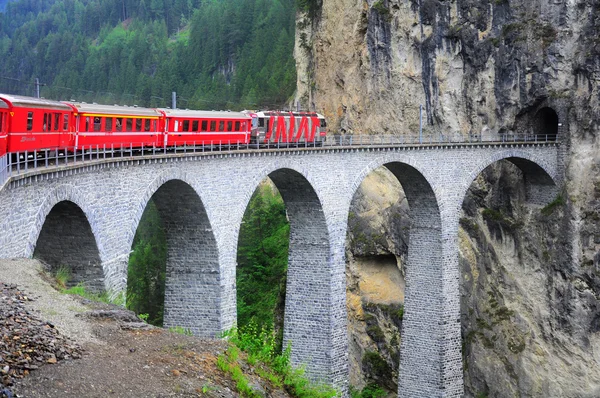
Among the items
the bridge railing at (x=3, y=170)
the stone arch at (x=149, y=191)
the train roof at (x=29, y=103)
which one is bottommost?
the stone arch at (x=149, y=191)

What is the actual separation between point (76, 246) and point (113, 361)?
33.5 feet

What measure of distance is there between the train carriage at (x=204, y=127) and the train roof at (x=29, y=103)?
621 cm

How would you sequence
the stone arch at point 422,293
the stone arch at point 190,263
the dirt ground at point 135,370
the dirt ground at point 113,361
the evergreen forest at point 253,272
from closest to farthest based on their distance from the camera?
the dirt ground at point 135,370
the dirt ground at point 113,361
the stone arch at point 190,263
the stone arch at point 422,293
the evergreen forest at point 253,272

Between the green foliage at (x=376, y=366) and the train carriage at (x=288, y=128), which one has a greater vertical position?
the train carriage at (x=288, y=128)

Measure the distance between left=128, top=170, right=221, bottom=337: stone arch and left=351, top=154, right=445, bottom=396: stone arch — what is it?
1336 centimetres

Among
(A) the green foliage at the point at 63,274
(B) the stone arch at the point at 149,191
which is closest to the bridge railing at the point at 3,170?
(A) the green foliage at the point at 63,274

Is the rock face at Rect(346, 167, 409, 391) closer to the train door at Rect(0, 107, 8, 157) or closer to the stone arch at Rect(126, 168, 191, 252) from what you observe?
the stone arch at Rect(126, 168, 191, 252)

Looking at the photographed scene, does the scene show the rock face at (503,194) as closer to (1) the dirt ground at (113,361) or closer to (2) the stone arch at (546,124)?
(2) the stone arch at (546,124)

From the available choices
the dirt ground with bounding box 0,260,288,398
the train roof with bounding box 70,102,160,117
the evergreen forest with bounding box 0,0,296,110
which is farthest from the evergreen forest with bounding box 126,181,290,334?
the dirt ground with bounding box 0,260,288,398

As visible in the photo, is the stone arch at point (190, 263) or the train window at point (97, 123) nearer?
the train window at point (97, 123)

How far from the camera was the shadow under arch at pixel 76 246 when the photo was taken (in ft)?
76.7

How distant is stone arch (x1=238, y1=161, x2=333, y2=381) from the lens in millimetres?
35156

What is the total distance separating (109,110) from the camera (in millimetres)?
27734

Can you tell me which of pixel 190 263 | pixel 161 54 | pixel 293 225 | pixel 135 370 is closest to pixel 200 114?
pixel 293 225
